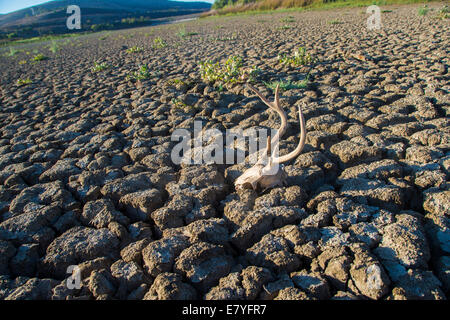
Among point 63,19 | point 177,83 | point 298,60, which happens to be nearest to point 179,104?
point 177,83

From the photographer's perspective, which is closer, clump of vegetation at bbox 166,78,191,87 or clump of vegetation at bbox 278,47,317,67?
clump of vegetation at bbox 166,78,191,87

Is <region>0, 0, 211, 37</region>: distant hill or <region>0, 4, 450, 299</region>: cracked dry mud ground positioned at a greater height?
<region>0, 0, 211, 37</region>: distant hill

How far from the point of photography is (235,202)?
1944 millimetres

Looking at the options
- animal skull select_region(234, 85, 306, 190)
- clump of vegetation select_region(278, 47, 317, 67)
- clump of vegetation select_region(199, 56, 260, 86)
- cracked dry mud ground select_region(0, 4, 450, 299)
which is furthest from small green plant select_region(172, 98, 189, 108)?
clump of vegetation select_region(278, 47, 317, 67)

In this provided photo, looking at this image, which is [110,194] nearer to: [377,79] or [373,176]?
[373,176]

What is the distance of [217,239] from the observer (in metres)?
1.70

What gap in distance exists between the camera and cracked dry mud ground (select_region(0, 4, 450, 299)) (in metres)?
1.44

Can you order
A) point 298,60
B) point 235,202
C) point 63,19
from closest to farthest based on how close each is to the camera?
point 235,202
point 298,60
point 63,19

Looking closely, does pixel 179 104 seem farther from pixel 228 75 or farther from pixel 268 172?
pixel 268 172

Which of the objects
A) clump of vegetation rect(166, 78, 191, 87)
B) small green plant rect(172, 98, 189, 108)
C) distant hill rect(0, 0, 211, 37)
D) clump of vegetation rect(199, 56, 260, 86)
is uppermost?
distant hill rect(0, 0, 211, 37)

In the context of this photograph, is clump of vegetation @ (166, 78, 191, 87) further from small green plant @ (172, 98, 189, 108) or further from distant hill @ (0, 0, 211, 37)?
distant hill @ (0, 0, 211, 37)

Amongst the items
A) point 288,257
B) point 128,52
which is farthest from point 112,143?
point 128,52
